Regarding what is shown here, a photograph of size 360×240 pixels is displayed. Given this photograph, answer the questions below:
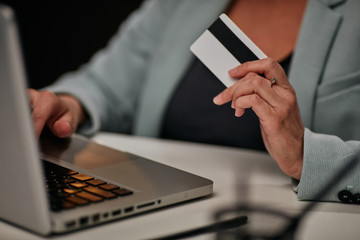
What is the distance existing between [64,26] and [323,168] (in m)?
1.18

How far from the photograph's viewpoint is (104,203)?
458 millimetres

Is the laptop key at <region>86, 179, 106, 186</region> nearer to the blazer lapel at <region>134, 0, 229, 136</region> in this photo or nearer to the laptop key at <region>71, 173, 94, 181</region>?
the laptop key at <region>71, 173, 94, 181</region>

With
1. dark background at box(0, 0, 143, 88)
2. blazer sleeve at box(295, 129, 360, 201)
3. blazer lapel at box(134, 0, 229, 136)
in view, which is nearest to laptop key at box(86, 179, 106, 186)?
blazer sleeve at box(295, 129, 360, 201)

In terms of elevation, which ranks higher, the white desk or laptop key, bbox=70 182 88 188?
laptop key, bbox=70 182 88 188

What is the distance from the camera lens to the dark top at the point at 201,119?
2.88 ft

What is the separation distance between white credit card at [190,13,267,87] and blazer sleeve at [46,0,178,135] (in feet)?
1.75

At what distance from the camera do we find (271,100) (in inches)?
21.6

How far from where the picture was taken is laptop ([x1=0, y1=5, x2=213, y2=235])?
36 centimetres

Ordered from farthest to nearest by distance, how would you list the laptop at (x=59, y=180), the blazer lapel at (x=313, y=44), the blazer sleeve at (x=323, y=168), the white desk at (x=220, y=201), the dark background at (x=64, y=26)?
1. the dark background at (x=64, y=26)
2. the blazer lapel at (x=313, y=44)
3. the blazer sleeve at (x=323, y=168)
4. the white desk at (x=220, y=201)
5. the laptop at (x=59, y=180)

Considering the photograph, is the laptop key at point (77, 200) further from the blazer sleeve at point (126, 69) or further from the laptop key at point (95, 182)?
the blazer sleeve at point (126, 69)

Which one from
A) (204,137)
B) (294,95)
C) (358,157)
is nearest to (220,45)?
(294,95)

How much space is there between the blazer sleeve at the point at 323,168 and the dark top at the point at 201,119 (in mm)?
238

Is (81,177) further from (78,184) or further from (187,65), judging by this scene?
(187,65)

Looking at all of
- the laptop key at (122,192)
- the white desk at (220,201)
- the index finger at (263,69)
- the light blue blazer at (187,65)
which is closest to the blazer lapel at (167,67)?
the light blue blazer at (187,65)
